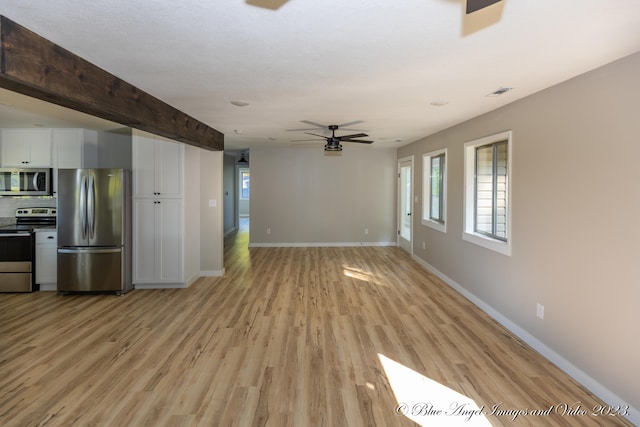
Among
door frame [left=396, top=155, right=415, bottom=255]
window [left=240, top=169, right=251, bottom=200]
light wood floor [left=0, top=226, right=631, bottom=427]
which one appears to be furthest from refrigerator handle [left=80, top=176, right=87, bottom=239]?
window [left=240, top=169, right=251, bottom=200]

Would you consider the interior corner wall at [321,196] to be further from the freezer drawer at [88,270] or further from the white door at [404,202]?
the freezer drawer at [88,270]

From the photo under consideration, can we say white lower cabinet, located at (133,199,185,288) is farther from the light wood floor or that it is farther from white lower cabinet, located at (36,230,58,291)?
white lower cabinet, located at (36,230,58,291)

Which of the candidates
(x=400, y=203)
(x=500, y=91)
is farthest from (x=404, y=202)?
(x=500, y=91)

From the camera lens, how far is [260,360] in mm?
2969

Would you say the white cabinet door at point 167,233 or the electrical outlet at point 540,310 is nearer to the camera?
the electrical outlet at point 540,310

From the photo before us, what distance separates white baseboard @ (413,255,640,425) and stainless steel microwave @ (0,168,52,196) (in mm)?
6072

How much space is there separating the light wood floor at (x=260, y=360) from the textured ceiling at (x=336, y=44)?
7.63ft

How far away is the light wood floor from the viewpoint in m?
2.29

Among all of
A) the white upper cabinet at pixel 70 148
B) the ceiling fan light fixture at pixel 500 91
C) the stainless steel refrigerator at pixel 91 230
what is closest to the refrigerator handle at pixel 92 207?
the stainless steel refrigerator at pixel 91 230

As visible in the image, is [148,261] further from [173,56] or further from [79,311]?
[173,56]

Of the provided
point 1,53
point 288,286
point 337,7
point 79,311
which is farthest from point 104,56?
point 288,286

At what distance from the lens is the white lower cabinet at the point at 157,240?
4.92 meters

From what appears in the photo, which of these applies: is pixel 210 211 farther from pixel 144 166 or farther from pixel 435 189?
pixel 435 189

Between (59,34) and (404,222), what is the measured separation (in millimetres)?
7163
